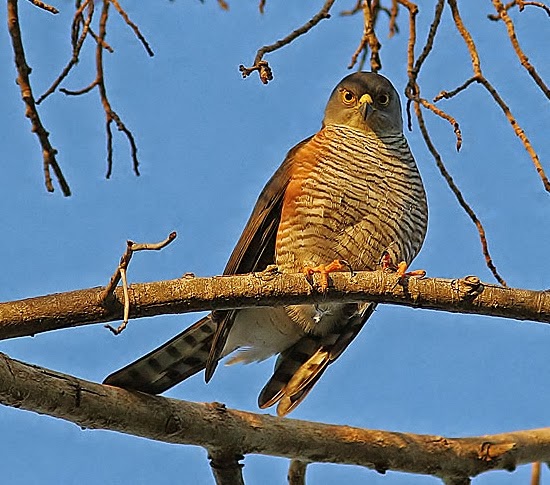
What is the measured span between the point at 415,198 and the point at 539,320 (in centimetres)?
216

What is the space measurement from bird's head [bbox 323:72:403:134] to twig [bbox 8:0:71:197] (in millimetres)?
3208

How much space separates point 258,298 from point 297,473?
959mm

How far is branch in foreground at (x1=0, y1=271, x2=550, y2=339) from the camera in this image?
9.64 ft

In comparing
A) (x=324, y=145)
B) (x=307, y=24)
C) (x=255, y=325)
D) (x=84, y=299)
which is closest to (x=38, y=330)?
(x=84, y=299)

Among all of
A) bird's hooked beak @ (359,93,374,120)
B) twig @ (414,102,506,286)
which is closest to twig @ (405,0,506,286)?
twig @ (414,102,506,286)

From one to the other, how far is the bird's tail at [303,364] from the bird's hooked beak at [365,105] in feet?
4.33

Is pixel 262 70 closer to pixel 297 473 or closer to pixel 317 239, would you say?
pixel 297 473

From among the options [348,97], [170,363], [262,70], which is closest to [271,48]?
[262,70]

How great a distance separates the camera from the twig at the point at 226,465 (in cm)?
354

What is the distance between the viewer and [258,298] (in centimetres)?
318

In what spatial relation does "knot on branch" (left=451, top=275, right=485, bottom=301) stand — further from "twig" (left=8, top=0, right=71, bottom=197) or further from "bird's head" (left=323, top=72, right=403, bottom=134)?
"bird's head" (left=323, top=72, right=403, bottom=134)

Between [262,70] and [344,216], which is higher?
[344,216]

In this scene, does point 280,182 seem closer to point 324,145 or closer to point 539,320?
point 324,145

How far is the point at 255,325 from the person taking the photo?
5156mm
